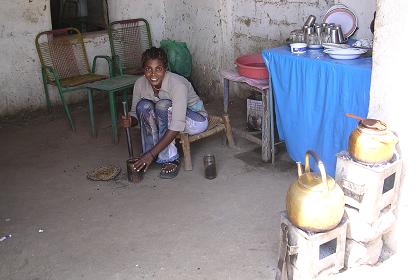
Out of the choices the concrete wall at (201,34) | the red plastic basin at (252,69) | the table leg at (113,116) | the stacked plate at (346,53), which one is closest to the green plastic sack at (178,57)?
the concrete wall at (201,34)

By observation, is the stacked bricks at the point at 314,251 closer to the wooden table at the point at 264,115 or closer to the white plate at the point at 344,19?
the wooden table at the point at 264,115

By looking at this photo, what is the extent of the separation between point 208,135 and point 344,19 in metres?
1.36

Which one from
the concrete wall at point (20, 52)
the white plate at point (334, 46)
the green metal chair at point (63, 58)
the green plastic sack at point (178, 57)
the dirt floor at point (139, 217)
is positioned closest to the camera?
the dirt floor at point (139, 217)

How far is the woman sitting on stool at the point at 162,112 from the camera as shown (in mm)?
3352

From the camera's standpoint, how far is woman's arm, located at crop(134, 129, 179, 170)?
3.39m

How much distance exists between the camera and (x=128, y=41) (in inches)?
220

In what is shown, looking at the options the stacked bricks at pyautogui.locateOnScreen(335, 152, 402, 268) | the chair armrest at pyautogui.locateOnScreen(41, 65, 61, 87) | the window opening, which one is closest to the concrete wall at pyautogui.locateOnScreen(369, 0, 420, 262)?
the stacked bricks at pyautogui.locateOnScreen(335, 152, 402, 268)

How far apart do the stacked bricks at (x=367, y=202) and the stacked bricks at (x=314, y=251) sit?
95mm

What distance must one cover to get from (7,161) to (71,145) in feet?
1.85

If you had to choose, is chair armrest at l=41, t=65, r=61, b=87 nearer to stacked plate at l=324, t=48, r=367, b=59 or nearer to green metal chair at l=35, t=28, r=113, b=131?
green metal chair at l=35, t=28, r=113, b=131

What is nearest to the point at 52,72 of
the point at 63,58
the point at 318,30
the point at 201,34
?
the point at 63,58

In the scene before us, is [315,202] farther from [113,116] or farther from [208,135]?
[113,116]

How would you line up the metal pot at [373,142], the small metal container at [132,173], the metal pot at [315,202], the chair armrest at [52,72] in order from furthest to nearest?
the chair armrest at [52,72]
the small metal container at [132,173]
the metal pot at [373,142]
the metal pot at [315,202]

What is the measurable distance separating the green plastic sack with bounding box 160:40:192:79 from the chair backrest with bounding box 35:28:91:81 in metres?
0.94
